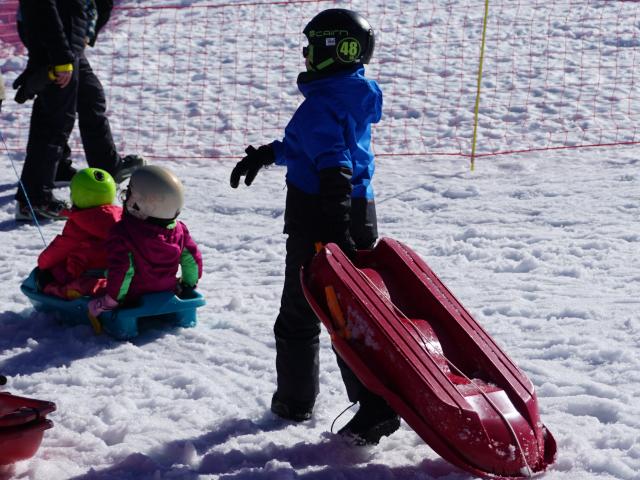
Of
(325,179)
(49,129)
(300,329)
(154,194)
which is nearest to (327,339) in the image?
(300,329)

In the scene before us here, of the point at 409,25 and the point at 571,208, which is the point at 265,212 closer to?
the point at 571,208

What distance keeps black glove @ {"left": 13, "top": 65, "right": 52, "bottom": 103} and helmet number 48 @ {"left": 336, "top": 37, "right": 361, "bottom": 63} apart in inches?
137

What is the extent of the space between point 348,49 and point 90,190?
6.70 feet

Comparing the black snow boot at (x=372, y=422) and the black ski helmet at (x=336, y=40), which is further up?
the black ski helmet at (x=336, y=40)

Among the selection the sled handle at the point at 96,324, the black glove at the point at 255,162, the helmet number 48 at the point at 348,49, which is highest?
the helmet number 48 at the point at 348,49

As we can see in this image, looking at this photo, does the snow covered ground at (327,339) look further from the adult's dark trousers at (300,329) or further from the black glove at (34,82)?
the black glove at (34,82)

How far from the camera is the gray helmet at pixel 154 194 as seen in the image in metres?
4.59

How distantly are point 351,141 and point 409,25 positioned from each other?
9.08m

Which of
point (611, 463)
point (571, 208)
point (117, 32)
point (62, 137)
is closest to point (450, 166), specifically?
point (571, 208)

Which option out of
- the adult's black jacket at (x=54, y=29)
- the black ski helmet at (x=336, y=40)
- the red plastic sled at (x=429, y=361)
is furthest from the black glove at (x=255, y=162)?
the adult's black jacket at (x=54, y=29)

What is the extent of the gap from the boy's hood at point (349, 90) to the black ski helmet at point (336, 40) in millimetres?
43

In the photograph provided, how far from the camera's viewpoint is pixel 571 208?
682cm

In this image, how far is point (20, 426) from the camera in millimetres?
3193

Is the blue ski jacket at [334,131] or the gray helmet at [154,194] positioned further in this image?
the gray helmet at [154,194]
